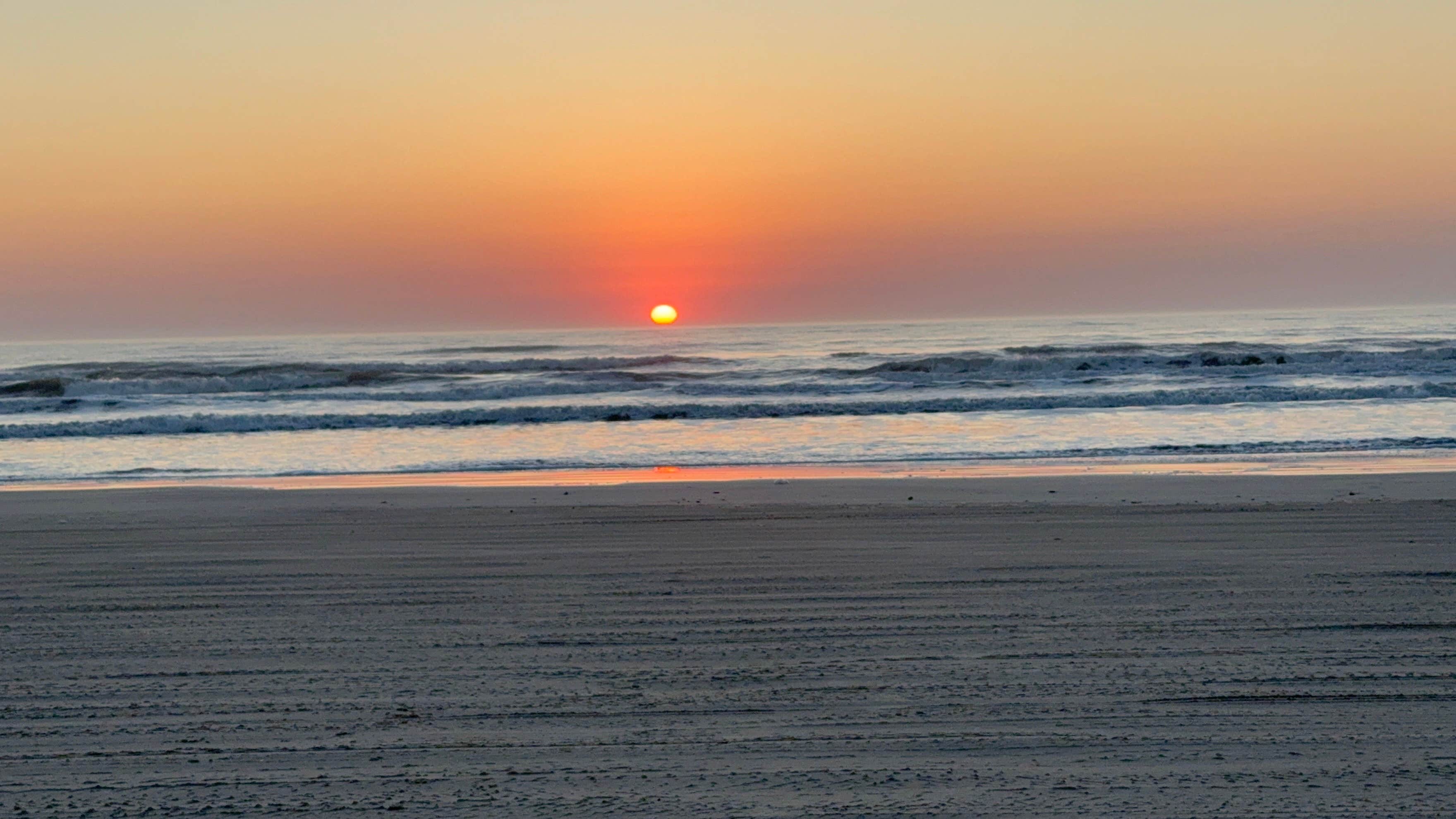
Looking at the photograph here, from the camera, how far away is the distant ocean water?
16.2 metres

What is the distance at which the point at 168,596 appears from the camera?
6324 millimetres

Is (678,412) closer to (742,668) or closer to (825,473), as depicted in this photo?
(825,473)

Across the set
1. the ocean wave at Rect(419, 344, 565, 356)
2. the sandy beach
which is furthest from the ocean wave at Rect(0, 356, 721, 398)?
the sandy beach

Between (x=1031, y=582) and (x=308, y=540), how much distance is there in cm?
515

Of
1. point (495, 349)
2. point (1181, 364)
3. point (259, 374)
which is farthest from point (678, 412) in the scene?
point (495, 349)

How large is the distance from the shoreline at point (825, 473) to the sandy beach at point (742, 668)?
12.5 ft

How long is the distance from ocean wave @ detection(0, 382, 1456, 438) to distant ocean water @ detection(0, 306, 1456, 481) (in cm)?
8

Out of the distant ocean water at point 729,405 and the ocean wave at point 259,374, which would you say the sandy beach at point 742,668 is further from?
the ocean wave at point 259,374

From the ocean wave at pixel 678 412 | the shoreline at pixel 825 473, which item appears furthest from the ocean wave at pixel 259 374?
the shoreline at pixel 825 473

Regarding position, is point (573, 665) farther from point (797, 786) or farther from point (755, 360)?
point (755, 360)

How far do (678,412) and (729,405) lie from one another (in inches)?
50.7

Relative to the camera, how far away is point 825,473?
13.6m

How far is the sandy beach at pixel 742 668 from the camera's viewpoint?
3516 mm

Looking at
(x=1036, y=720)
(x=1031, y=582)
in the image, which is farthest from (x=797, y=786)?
(x=1031, y=582)
